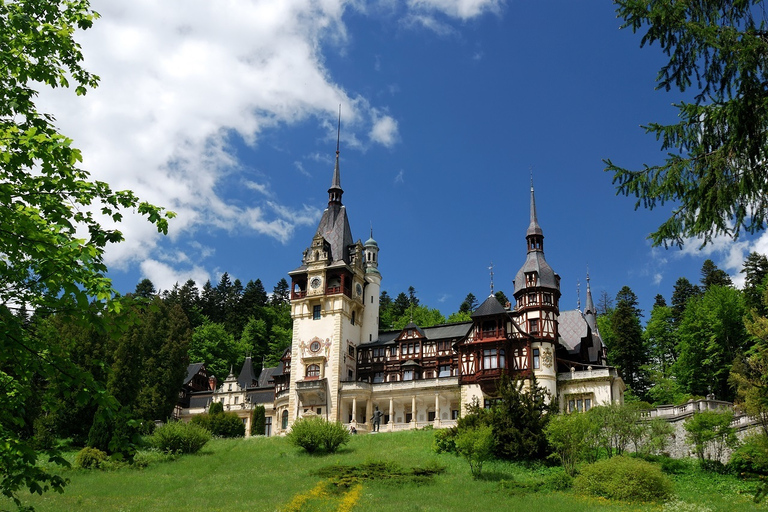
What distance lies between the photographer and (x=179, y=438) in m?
45.8

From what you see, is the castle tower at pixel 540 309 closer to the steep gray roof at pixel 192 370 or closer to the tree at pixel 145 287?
the steep gray roof at pixel 192 370

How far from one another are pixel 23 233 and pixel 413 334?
5735 centimetres

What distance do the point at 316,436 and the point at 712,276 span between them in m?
57.6

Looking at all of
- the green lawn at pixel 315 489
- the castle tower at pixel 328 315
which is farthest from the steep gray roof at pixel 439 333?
the green lawn at pixel 315 489

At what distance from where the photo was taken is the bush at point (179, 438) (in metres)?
45.4

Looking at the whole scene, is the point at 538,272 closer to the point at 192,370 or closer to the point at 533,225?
the point at 533,225

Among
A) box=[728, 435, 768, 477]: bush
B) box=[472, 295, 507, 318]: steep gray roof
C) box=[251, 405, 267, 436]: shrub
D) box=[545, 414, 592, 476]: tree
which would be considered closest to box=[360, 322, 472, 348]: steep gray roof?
box=[472, 295, 507, 318]: steep gray roof

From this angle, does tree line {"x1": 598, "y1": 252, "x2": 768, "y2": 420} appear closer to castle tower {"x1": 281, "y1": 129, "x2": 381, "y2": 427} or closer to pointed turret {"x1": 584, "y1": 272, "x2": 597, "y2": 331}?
pointed turret {"x1": 584, "y1": 272, "x2": 597, "y2": 331}

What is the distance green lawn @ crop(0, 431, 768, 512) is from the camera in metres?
29.1

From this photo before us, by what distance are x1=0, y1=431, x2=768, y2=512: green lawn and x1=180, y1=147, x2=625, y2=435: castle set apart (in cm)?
1539

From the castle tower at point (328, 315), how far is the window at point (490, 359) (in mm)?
13250

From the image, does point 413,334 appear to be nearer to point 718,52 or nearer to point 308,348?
point 308,348

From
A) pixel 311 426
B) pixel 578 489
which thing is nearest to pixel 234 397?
pixel 311 426

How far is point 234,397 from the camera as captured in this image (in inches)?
2867
